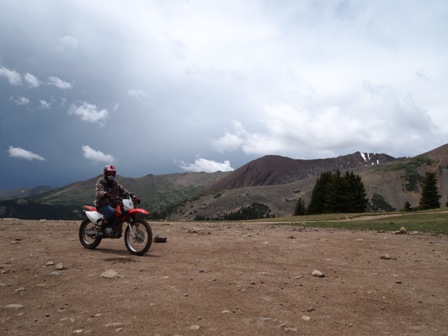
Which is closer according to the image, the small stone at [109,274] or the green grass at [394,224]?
the small stone at [109,274]

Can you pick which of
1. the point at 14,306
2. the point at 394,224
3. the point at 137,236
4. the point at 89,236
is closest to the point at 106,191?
the point at 89,236

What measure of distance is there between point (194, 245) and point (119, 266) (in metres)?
4.21

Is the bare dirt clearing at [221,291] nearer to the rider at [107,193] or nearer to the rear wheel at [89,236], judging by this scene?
the rear wheel at [89,236]

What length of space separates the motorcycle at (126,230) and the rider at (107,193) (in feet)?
0.56

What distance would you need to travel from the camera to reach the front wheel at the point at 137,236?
1158cm

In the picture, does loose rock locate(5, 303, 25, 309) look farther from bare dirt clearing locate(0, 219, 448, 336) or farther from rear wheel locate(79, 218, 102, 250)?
rear wheel locate(79, 218, 102, 250)

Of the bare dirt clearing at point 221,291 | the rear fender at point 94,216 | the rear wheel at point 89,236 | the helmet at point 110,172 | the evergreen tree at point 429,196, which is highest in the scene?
the evergreen tree at point 429,196

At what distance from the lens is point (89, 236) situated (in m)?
12.8

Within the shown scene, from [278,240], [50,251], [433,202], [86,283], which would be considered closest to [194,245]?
[278,240]

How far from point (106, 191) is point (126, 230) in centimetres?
163

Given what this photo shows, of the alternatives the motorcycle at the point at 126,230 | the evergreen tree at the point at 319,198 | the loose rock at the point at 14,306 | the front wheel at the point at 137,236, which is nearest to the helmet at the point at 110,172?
the motorcycle at the point at 126,230

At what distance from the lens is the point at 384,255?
11.4m

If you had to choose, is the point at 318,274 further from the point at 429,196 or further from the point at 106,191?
the point at 429,196

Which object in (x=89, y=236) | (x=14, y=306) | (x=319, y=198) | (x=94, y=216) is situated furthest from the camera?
(x=319, y=198)
